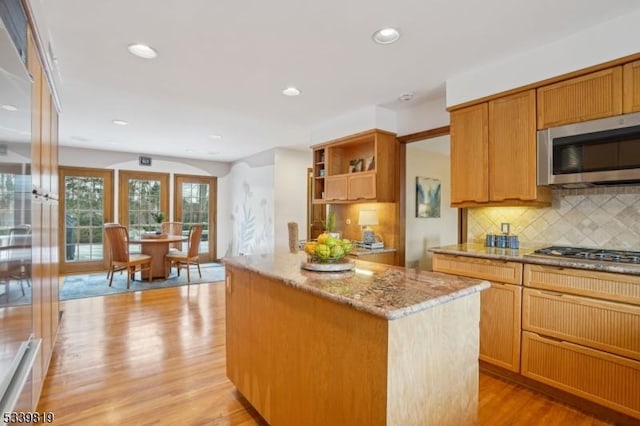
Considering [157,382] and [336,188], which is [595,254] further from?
[157,382]

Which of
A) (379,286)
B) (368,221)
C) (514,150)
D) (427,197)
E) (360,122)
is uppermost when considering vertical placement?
(360,122)

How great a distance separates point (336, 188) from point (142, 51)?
267 centimetres

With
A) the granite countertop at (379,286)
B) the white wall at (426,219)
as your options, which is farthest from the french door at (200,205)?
the granite countertop at (379,286)

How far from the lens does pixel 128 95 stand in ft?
11.5

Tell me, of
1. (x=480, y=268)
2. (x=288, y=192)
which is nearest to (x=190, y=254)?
(x=288, y=192)

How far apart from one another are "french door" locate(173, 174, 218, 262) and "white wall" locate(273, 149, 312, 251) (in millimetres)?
2453

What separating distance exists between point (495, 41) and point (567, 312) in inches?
77.0

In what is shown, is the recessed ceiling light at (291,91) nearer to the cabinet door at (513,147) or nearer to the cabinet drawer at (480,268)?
the cabinet door at (513,147)

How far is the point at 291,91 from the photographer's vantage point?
3.37m

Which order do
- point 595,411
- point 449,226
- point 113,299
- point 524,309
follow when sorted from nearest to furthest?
point 595,411, point 524,309, point 113,299, point 449,226

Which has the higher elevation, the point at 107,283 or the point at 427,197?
the point at 427,197

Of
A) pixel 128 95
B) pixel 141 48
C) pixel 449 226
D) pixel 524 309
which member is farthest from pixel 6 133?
pixel 449 226

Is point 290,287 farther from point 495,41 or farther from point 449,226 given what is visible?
point 449,226

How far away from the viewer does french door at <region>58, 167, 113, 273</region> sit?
636 centimetres
